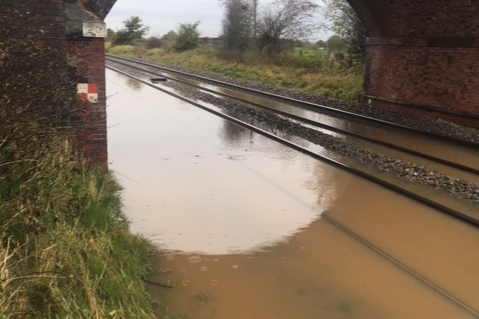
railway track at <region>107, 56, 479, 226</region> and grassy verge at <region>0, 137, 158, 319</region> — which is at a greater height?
grassy verge at <region>0, 137, 158, 319</region>

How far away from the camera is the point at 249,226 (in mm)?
6070

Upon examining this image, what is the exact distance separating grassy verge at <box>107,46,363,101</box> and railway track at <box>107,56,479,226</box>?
152 inches

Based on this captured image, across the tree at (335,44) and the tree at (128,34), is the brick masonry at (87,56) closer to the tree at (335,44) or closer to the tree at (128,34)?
the tree at (335,44)

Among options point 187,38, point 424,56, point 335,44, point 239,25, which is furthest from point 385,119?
point 187,38

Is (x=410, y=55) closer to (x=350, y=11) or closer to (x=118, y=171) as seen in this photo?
(x=350, y=11)

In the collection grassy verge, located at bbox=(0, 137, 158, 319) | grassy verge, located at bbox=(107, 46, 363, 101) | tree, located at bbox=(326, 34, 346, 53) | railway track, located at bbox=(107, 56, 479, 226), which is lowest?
railway track, located at bbox=(107, 56, 479, 226)

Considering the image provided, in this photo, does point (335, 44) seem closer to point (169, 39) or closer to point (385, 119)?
point (385, 119)

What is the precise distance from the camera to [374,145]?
1109 centimetres

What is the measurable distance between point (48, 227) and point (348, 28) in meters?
22.8

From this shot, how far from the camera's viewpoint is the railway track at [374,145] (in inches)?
298

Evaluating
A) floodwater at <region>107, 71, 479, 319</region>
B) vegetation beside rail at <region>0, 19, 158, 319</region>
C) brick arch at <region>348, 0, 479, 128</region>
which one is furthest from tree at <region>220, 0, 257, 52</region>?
vegetation beside rail at <region>0, 19, 158, 319</region>

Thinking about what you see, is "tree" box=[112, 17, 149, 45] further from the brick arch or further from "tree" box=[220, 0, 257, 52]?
the brick arch

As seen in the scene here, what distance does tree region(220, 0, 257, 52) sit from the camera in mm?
36125

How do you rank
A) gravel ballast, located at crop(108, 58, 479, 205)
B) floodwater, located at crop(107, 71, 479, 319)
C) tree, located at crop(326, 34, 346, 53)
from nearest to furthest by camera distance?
floodwater, located at crop(107, 71, 479, 319) → gravel ballast, located at crop(108, 58, 479, 205) → tree, located at crop(326, 34, 346, 53)
